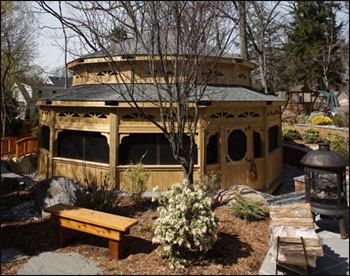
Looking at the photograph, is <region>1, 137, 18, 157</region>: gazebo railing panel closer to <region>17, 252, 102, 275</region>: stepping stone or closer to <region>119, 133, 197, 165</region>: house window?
<region>119, 133, 197, 165</region>: house window

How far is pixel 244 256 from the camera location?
4105mm

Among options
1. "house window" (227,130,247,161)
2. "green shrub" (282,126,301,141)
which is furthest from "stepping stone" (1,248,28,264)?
"green shrub" (282,126,301,141)

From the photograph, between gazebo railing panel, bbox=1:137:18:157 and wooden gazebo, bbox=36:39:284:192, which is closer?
wooden gazebo, bbox=36:39:284:192

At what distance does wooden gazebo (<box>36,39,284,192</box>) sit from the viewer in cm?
751

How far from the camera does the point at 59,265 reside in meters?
3.90

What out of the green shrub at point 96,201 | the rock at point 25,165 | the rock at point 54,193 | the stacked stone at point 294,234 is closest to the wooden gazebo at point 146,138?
the rock at point 54,193

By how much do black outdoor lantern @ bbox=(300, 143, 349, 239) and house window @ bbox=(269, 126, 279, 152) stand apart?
4.69 m

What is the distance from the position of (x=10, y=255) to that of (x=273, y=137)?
8947mm

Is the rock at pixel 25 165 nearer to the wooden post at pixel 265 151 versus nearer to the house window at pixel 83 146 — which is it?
the house window at pixel 83 146

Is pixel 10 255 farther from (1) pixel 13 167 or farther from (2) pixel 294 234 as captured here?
(1) pixel 13 167

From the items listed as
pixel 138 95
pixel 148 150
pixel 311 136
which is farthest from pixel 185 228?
pixel 311 136

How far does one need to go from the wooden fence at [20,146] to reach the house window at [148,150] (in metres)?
6.77

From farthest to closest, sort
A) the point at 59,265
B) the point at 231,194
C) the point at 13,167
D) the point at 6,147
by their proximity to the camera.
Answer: the point at 6,147
the point at 13,167
the point at 231,194
the point at 59,265

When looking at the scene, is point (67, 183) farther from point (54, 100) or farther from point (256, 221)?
point (256, 221)
